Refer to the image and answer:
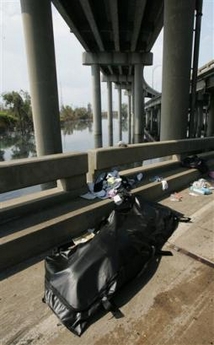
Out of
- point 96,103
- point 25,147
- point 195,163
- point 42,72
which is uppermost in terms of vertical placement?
point 96,103

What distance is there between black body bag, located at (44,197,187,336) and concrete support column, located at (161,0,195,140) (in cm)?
399

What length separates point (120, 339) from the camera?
1730mm

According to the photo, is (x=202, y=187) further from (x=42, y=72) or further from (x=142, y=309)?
(x=42, y=72)

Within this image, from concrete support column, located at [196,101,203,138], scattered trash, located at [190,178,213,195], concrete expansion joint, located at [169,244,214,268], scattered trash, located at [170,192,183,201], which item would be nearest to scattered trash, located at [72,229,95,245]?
concrete expansion joint, located at [169,244,214,268]

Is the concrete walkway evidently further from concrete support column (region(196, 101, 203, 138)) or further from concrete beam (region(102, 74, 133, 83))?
concrete beam (region(102, 74, 133, 83))

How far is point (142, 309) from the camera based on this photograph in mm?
1985

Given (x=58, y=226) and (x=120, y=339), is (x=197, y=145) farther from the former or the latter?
(x=120, y=339)

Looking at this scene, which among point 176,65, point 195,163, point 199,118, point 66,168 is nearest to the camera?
point 66,168

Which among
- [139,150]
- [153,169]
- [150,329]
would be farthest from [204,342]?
[153,169]

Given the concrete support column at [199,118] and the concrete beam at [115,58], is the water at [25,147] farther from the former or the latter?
the concrete support column at [199,118]

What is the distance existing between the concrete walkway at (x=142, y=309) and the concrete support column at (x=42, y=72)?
5.88 m

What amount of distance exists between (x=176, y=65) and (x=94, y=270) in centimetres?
534

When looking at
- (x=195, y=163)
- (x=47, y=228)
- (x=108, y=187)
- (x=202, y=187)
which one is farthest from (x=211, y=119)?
(x=47, y=228)

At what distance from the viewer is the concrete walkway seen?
1.74 meters
